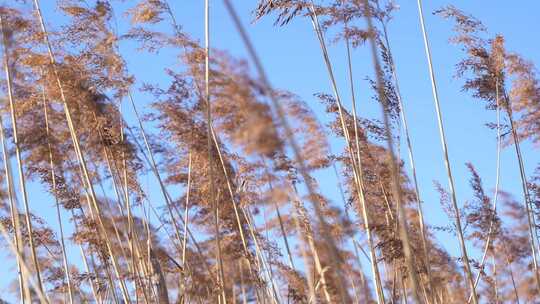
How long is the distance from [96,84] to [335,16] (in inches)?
69.9

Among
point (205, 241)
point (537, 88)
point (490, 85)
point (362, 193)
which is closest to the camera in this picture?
point (362, 193)

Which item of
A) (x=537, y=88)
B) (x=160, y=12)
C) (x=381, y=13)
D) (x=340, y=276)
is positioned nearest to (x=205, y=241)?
(x=160, y=12)

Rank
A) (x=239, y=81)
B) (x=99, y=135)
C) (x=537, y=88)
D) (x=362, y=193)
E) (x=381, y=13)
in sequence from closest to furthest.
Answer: (x=239, y=81) → (x=362, y=193) → (x=381, y=13) → (x=99, y=135) → (x=537, y=88)

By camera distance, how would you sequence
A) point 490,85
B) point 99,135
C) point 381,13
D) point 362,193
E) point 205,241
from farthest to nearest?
point 205,241 < point 490,85 < point 99,135 < point 381,13 < point 362,193

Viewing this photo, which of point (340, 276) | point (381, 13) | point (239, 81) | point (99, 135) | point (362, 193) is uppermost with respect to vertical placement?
point (381, 13)

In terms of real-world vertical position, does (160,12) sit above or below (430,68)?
above

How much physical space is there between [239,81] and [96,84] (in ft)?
11.1

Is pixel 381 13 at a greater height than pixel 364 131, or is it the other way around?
pixel 381 13

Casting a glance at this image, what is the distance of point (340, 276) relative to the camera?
6.88ft

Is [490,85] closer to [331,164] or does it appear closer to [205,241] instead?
[331,164]

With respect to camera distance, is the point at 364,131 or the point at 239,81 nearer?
the point at 239,81

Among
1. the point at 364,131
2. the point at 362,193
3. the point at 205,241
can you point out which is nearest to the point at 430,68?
the point at 362,193

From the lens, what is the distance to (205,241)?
22.0 feet

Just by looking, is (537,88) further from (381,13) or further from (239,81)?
(239,81)
